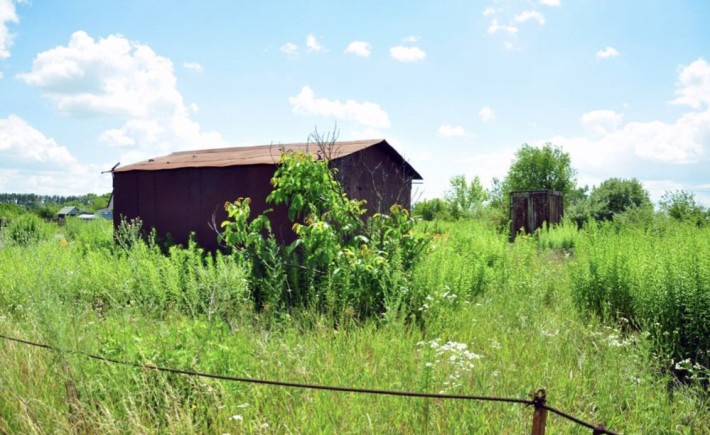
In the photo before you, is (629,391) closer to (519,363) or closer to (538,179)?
(519,363)

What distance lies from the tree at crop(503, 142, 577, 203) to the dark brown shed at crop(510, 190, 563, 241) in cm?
2323

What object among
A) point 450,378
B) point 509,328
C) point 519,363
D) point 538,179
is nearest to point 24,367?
point 450,378

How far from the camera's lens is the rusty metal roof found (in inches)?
416

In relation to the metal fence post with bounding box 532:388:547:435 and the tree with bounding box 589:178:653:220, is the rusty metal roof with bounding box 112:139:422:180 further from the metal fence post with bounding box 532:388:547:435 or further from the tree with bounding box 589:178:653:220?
the tree with bounding box 589:178:653:220

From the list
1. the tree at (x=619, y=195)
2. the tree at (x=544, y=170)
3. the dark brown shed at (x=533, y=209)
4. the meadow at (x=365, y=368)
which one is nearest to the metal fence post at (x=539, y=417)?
the meadow at (x=365, y=368)

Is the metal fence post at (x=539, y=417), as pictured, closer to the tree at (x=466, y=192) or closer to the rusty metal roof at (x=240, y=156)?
the rusty metal roof at (x=240, y=156)

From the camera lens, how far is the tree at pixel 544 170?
40.1 m

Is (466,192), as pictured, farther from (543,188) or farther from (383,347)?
(383,347)

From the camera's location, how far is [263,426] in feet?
9.11

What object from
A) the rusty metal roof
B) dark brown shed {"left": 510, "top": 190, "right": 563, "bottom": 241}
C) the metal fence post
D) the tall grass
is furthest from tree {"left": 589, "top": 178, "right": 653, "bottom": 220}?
the metal fence post

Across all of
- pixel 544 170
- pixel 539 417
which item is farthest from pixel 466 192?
pixel 539 417

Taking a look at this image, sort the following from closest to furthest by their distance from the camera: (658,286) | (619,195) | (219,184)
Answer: (658,286) → (219,184) → (619,195)

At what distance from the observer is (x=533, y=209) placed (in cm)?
1777

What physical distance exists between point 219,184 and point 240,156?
3.08 ft
